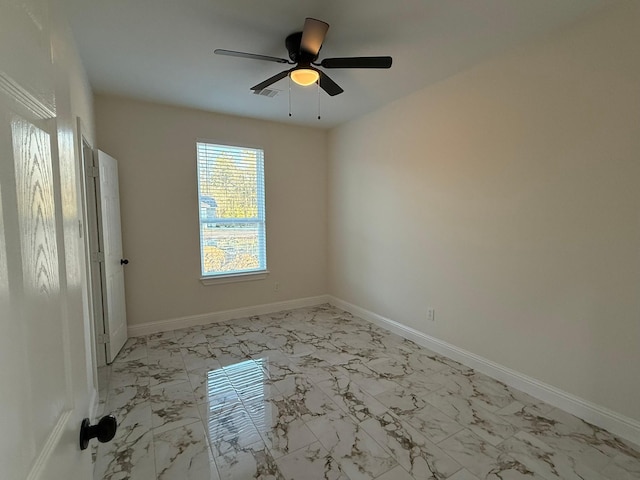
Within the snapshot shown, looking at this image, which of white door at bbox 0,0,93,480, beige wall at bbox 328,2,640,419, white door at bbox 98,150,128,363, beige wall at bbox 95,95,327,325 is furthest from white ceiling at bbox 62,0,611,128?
white door at bbox 0,0,93,480

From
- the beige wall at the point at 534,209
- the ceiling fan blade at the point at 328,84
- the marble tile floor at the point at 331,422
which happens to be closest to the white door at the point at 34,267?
the marble tile floor at the point at 331,422

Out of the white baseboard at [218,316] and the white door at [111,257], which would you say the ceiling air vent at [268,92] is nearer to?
the white door at [111,257]

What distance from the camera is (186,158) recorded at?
3.79 m

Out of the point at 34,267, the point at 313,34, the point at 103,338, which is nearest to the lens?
the point at 34,267

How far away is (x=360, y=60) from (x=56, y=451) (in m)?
2.39

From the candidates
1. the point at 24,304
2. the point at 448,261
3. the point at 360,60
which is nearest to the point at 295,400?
the point at 448,261

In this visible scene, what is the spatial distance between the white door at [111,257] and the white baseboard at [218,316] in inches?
9.8

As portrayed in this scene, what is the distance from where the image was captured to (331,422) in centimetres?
212

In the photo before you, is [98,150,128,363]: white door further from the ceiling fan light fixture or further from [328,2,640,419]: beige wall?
[328,2,640,419]: beige wall

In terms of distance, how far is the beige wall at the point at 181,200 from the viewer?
11.5 ft

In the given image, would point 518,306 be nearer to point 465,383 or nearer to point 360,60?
point 465,383

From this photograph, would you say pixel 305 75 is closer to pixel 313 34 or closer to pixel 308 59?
pixel 308 59

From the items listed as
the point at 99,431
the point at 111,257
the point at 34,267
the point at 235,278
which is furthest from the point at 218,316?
the point at 34,267

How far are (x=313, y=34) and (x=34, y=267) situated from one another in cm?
203
